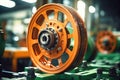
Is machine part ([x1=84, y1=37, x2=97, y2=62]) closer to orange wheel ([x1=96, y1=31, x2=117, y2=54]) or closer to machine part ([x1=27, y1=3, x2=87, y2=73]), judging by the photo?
machine part ([x1=27, y1=3, x2=87, y2=73])

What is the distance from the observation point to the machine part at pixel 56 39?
8.54 ft

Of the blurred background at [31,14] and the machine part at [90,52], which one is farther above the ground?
the blurred background at [31,14]

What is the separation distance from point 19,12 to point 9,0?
6.04 meters

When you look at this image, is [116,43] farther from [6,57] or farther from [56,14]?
[56,14]

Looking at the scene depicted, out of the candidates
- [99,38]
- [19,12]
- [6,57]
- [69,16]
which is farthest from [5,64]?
[19,12]

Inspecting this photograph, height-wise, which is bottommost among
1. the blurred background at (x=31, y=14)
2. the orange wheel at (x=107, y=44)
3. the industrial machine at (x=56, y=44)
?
the orange wheel at (x=107, y=44)

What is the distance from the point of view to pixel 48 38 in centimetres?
271

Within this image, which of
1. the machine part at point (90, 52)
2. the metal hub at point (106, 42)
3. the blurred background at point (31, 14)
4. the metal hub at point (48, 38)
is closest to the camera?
the metal hub at point (48, 38)

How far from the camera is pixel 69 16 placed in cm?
265

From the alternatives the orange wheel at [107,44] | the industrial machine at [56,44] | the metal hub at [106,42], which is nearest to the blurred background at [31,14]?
the orange wheel at [107,44]

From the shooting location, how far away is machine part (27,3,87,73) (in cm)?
260

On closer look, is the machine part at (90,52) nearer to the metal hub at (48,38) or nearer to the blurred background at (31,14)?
the metal hub at (48,38)

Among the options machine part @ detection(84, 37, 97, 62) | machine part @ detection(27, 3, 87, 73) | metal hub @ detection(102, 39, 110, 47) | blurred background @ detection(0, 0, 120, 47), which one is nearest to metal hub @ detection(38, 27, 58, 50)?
machine part @ detection(27, 3, 87, 73)

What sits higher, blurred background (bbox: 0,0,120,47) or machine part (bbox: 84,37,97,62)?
blurred background (bbox: 0,0,120,47)
